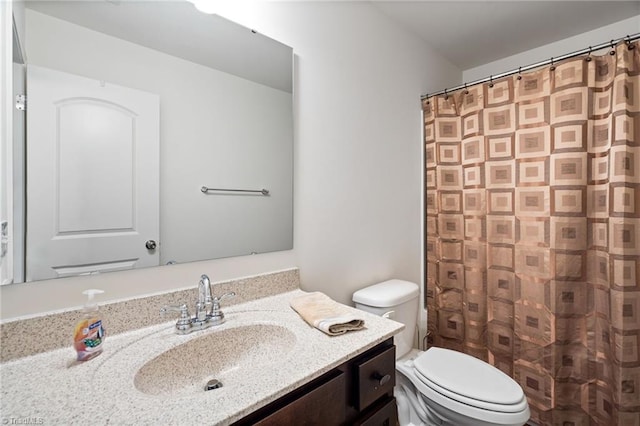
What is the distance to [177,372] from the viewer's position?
81 centimetres

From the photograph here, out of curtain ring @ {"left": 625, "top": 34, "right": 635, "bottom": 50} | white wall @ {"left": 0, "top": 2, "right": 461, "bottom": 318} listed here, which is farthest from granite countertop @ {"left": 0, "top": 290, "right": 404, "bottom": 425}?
curtain ring @ {"left": 625, "top": 34, "right": 635, "bottom": 50}

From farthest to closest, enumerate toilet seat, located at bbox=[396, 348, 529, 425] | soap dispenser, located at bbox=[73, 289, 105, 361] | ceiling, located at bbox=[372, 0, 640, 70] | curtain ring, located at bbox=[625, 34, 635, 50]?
ceiling, located at bbox=[372, 0, 640, 70], curtain ring, located at bbox=[625, 34, 635, 50], toilet seat, located at bbox=[396, 348, 529, 425], soap dispenser, located at bbox=[73, 289, 105, 361]

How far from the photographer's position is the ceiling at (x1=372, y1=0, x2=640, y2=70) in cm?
166

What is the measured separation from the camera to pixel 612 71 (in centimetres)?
138

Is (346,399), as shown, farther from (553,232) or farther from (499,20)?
(499,20)

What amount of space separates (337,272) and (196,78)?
1059 millimetres

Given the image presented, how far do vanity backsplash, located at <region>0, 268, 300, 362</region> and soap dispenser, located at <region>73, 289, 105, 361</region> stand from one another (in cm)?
5

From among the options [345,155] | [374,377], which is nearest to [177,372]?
[374,377]

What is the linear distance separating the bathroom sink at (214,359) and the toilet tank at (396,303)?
64cm

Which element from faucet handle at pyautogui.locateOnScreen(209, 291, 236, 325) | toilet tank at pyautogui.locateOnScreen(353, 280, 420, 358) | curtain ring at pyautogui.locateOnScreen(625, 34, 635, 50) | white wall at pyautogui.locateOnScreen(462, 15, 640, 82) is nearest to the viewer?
faucet handle at pyautogui.locateOnScreen(209, 291, 236, 325)

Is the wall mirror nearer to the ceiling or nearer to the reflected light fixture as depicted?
the reflected light fixture

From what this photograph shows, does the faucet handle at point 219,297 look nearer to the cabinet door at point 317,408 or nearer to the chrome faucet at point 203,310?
the chrome faucet at point 203,310

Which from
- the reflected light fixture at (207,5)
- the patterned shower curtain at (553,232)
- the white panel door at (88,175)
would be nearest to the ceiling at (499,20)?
the patterned shower curtain at (553,232)

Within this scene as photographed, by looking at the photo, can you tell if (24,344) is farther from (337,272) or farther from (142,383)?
(337,272)
